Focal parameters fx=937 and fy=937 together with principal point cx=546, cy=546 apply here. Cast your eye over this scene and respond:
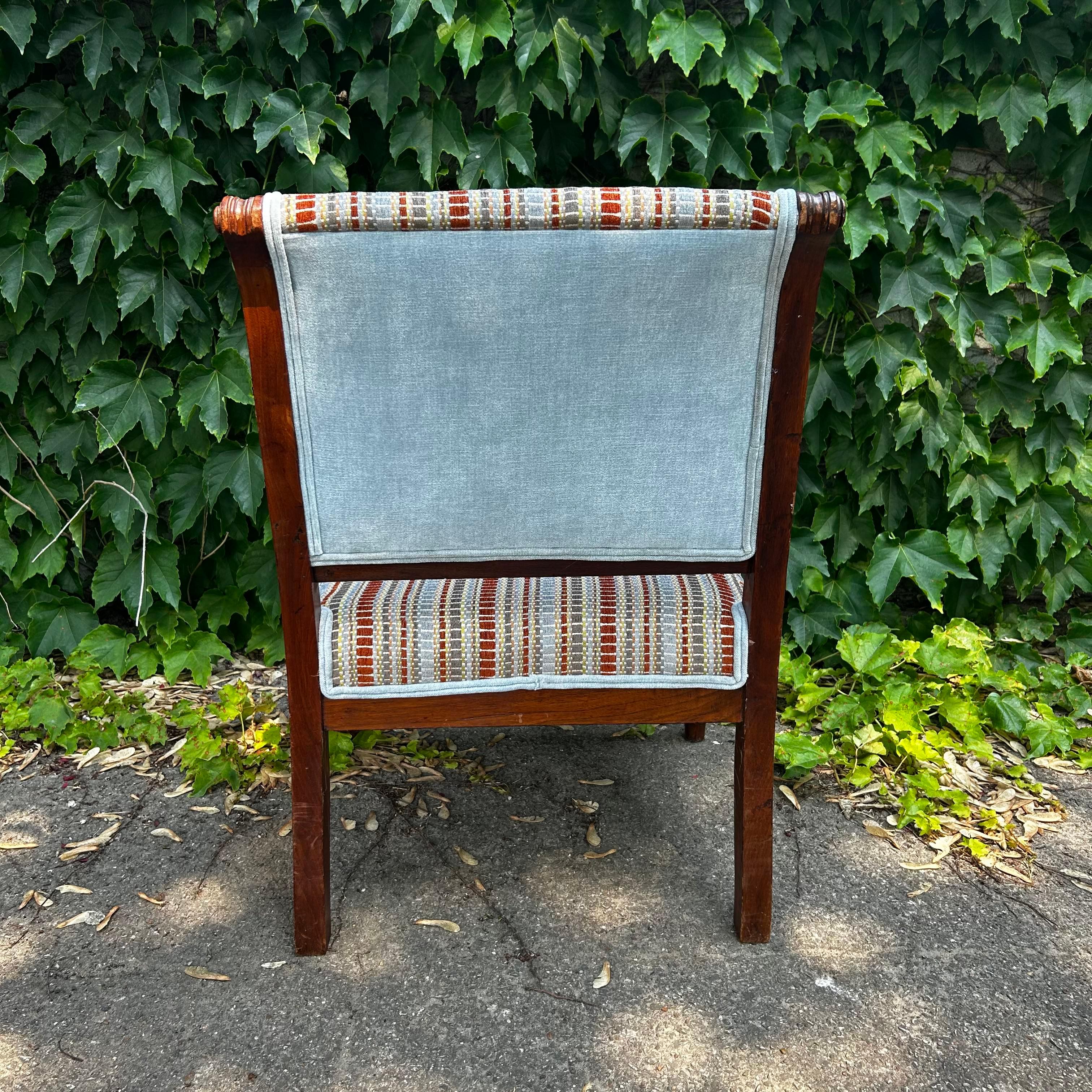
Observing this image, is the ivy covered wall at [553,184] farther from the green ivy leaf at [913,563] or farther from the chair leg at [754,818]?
the chair leg at [754,818]

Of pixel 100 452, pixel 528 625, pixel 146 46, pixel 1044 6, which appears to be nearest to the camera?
pixel 528 625

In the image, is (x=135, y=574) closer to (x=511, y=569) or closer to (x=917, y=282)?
(x=511, y=569)

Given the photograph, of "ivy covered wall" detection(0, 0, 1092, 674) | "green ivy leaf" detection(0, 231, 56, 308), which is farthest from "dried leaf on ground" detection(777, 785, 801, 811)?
"green ivy leaf" detection(0, 231, 56, 308)

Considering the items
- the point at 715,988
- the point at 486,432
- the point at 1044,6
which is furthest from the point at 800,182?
the point at 715,988

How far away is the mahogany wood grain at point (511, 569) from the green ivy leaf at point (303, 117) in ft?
3.89

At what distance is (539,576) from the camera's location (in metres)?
1.36

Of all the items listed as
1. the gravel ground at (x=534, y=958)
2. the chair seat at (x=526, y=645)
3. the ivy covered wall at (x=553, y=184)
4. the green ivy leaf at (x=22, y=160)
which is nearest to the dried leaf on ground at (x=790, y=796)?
the gravel ground at (x=534, y=958)

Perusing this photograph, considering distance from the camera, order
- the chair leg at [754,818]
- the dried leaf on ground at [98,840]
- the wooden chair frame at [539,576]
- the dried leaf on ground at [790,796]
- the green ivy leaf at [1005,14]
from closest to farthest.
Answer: the wooden chair frame at [539,576], the chair leg at [754,818], the dried leaf on ground at [98,840], the dried leaf on ground at [790,796], the green ivy leaf at [1005,14]

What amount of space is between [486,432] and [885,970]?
1054 millimetres

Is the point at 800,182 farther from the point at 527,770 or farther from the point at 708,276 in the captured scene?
the point at 527,770

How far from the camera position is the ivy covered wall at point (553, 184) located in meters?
2.10

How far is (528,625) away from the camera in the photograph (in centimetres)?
139

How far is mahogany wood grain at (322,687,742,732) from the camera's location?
140 cm

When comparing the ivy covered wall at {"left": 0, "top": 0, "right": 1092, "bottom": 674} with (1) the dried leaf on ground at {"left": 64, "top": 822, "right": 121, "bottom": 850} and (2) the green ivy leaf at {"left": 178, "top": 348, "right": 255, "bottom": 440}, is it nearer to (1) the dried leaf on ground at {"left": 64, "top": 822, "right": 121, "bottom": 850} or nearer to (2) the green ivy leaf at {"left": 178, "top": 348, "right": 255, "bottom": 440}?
(2) the green ivy leaf at {"left": 178, "top": 348, "right": 255, "bottom": 440}
